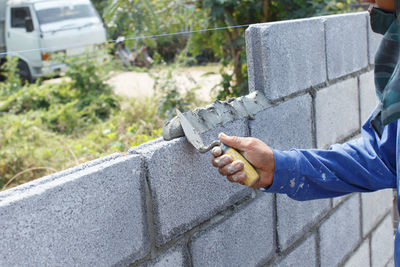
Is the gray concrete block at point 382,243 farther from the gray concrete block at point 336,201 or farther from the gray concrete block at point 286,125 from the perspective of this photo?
the gray concrete block at point 286,125

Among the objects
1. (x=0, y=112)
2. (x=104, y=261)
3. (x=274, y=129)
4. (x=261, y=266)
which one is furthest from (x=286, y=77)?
(x=0, y=112)

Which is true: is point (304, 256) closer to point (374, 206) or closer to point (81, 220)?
point (374, 206)

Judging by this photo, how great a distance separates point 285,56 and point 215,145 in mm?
790

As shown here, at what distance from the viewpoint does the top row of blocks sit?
213cm

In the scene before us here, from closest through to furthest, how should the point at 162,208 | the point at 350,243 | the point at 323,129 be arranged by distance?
the point at 162,208 → the point at 323,129 → the point at 350,243

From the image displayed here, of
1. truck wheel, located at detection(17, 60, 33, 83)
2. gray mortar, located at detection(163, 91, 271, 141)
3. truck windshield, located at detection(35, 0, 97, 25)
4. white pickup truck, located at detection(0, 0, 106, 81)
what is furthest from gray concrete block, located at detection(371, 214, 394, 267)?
truck wheel, located at detection(17, 60, 33, 83)

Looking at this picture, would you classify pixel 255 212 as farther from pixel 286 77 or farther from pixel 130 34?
pixel 130 34

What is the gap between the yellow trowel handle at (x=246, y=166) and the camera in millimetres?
1640

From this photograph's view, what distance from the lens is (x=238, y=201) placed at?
209 centimetres

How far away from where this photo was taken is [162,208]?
65.3 inches

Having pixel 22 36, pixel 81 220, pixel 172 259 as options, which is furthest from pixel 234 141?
pixel 22 36

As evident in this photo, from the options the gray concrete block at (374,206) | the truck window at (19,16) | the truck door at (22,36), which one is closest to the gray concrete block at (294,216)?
the gray concrete block at (374,206)

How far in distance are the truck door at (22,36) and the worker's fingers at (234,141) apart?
1197 centimetres

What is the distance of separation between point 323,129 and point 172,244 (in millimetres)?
1307
